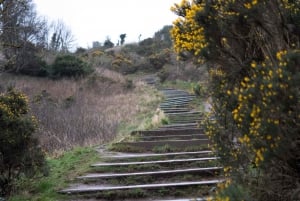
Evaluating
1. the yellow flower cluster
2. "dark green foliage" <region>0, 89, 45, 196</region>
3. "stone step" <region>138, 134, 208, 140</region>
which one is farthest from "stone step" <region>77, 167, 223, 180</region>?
"stone step" <region>138, 134, 208, 140</region>

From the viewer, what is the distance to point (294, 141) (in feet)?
10.2

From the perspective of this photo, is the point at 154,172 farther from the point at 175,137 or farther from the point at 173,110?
the point at 173,110

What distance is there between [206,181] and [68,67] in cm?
2566

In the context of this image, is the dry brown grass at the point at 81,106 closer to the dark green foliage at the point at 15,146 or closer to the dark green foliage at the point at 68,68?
the dark green foliage at the point at 68,68

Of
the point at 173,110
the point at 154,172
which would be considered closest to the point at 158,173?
the point at 154,172

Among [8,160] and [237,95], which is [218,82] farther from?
[8,160]

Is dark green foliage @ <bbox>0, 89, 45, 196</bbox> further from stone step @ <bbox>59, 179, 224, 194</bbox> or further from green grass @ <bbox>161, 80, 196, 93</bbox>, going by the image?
green grass @ <bbox>161, 80, 196, 93</bbox>

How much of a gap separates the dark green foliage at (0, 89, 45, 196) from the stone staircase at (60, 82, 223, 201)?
0.81 meters

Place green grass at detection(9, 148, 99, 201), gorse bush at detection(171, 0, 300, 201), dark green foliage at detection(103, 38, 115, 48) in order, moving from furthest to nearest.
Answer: dark green foliage at detection(103, 38, 115, 48), green grass at detection(9, 148, 99, 201), gorse bush at detection(171, 0, 300, 201)

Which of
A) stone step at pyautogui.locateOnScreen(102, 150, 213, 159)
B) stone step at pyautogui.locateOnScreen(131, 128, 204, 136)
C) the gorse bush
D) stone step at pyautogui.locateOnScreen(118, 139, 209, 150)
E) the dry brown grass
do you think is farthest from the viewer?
the dry brown grass

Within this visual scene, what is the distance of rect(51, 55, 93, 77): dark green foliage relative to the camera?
31.5 metres

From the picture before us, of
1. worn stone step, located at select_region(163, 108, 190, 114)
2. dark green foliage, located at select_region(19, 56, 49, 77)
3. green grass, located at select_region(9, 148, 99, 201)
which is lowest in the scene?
green grass, located at select_region(9, 148, 99, 201)

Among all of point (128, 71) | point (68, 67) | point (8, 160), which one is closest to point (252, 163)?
point (8, 160)

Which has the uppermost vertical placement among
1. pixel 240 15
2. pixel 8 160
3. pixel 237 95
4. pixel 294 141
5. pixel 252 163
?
pixel 240 15
